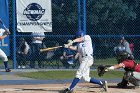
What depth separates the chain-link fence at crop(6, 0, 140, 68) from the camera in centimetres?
2431

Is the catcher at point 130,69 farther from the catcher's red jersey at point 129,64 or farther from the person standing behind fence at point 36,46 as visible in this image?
the person standing behind fence at point 36,46

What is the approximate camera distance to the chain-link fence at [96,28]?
2431cm

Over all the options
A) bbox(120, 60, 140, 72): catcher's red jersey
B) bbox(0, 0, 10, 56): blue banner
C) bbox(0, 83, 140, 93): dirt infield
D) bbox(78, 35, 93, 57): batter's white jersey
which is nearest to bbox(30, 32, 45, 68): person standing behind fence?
bbox(0, 0, 10, 56): blue banner

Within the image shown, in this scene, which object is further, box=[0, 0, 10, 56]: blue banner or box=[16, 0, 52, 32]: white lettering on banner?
box=[16, 0, 52, 32]: white lettering on banner

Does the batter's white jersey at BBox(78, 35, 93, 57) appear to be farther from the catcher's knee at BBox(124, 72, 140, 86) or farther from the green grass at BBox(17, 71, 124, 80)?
the green grass at BBox(17, 71, 124, 80)

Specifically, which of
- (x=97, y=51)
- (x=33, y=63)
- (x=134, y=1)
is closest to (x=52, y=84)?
(x=33, y=63)

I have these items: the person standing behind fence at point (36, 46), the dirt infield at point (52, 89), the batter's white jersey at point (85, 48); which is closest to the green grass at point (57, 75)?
the person standing behind fence at point (36, 46)

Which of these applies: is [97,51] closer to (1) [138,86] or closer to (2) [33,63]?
(2) [33,63]

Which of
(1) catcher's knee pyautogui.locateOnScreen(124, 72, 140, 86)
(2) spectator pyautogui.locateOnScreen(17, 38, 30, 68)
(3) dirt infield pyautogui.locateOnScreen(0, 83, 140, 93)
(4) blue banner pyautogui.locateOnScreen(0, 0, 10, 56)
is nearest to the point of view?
(3) dirt infield pyautogui.locateOnScreen(0, 83, 140, 93)

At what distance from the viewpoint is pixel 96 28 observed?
3058 centimetres

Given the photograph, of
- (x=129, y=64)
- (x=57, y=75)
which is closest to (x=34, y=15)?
(x=57, y=75)

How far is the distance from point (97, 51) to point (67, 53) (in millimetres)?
5528

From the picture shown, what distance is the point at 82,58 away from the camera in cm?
1532

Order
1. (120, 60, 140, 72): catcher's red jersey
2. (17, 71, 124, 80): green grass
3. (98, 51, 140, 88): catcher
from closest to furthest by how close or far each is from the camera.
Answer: (120, 60, 140, 72): catcher's red jersey, (98, 51, 140, 88): catcher, (17, 71, 124, 80): green grass
